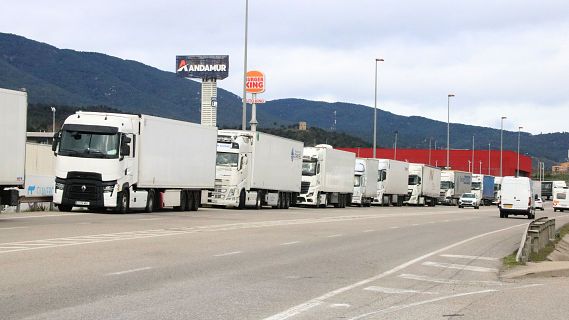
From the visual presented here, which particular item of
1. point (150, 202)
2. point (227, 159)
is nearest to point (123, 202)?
point (150, 202)

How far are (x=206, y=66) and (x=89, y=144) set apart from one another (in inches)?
4047

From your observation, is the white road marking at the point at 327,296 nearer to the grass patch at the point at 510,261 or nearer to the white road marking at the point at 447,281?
the white road marking at the point at 447,281

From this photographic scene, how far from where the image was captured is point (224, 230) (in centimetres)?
2752

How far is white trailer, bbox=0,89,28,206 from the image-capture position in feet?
86.9

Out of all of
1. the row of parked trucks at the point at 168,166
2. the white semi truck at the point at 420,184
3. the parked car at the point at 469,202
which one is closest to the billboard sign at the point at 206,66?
the white semi truck at the point at 420,184

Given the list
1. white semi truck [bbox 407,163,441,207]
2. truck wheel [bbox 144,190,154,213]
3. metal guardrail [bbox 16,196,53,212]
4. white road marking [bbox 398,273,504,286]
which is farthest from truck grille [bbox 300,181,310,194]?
white road marking [bbox 398,273,504,286]

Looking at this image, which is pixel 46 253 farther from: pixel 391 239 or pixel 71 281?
pixel 391 239

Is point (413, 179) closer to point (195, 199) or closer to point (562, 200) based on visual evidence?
point (562, 200)

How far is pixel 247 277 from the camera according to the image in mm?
14664

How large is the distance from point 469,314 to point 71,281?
19.3 feet

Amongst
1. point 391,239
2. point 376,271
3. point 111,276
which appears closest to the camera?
point 111,276

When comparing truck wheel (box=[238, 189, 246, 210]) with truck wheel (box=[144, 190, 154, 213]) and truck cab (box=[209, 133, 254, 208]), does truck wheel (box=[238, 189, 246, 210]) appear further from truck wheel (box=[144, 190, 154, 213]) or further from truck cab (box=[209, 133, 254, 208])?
truck wheel (box=[144, 190, 154, 213])

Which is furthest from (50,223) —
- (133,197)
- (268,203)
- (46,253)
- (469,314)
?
(268,203)

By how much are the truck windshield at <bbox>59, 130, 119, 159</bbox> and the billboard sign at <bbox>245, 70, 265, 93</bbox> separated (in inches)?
2396
